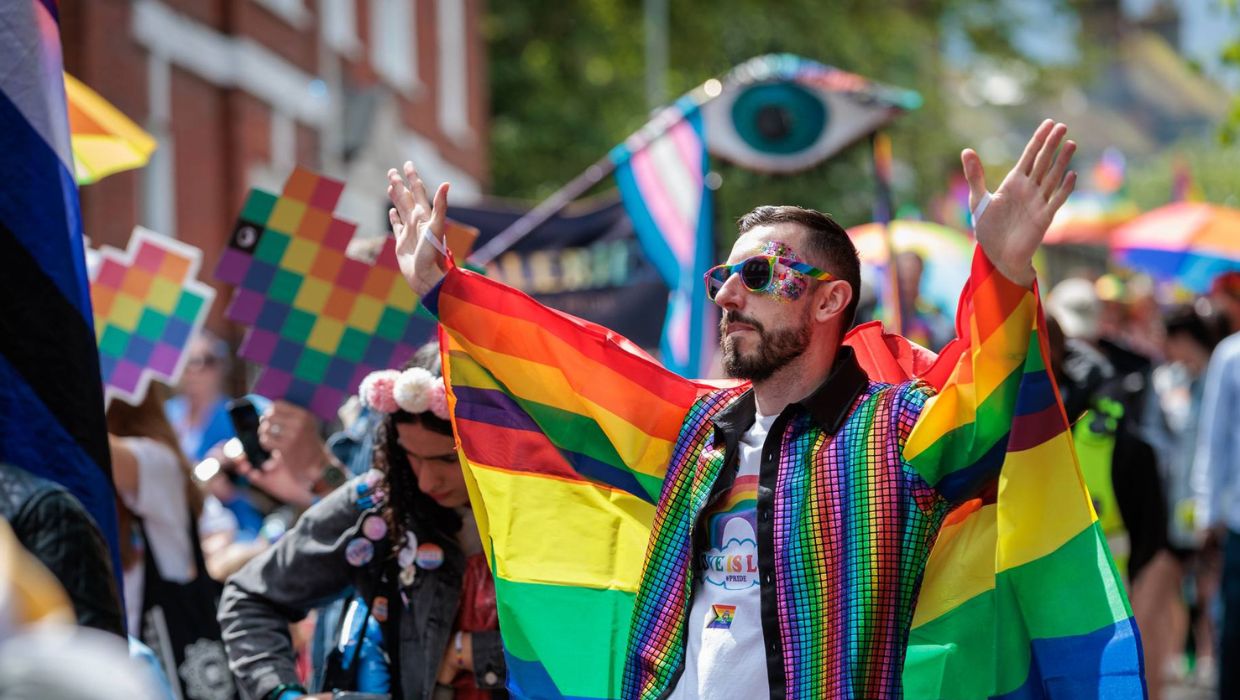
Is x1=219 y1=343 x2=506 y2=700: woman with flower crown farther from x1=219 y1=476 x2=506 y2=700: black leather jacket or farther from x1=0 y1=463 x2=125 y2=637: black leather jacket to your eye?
x1=0 y1=463 x2=125 y2=637: black leather jacket

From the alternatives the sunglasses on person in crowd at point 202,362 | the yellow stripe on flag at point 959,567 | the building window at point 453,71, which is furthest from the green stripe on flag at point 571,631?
the building window at point 453,71

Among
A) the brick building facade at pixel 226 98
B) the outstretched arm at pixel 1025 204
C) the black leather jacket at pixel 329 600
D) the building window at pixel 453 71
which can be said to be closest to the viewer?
the outstretched arm at pixel 1025 204

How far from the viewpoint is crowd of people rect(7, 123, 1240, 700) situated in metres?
3.14

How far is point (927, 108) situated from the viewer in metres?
31.9

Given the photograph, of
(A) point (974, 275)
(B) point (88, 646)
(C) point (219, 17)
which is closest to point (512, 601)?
(A) point (974, 275)

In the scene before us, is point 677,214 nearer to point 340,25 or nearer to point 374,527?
point 374,527

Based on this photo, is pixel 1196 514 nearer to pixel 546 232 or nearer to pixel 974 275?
pixel 546 232

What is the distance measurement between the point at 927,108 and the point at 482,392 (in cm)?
2883

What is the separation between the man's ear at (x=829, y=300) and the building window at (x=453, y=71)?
2295 centimetres

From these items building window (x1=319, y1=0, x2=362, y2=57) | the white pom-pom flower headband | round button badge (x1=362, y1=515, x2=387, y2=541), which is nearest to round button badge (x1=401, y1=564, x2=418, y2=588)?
round button badge (x1=362, y1=515, x2=387, y2=541)

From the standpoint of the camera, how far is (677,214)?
8.45 metres

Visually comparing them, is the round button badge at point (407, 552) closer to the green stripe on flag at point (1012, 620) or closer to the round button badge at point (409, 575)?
the round button badge at point (409, 575)

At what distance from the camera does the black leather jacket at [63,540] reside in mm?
2635

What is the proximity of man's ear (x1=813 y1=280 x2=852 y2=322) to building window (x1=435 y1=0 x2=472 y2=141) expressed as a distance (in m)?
22.9
